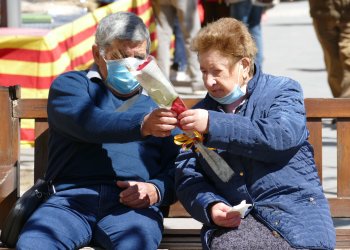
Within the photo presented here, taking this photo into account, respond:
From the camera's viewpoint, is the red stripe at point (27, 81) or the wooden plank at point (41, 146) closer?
the wooden plank at point (41, 146)

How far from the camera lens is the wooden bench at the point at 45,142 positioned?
4.88 m

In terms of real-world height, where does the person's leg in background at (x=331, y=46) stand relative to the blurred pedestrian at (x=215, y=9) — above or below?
above

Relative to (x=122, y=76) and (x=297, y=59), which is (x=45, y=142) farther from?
(x=297, y=59)

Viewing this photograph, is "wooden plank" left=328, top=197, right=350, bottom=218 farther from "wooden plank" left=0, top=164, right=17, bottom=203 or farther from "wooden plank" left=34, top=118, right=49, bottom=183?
"wooden plank" left=0, top=164, right=17, bottom=203

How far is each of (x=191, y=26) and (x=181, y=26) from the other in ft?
0.46

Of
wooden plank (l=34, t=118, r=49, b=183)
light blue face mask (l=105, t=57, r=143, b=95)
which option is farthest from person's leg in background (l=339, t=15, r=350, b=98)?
light blue face mask (l=105, t=57, r=143, b=95)

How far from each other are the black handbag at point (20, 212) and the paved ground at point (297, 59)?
2.12 meters

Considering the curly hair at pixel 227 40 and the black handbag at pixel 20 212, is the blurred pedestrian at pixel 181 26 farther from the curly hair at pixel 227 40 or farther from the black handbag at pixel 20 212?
the curly hair at pixel 227 40

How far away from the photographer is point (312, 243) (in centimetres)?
410

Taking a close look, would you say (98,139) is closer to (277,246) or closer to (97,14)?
(277,246)

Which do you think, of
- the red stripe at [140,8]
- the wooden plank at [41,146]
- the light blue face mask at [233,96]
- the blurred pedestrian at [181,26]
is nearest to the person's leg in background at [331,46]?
the blurred pedestrian at [181,26]

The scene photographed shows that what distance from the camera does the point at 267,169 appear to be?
4.24m

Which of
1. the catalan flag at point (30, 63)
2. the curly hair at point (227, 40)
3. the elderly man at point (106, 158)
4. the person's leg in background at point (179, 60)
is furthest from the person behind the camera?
the person's leg in background at point (179, 60)

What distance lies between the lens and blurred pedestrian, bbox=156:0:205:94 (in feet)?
32.9
